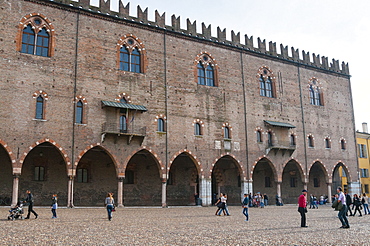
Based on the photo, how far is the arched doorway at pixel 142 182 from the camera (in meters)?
28.2

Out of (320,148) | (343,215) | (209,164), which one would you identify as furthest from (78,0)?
(320,148)

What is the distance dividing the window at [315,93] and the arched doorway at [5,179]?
2521 cm

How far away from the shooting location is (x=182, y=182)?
30.7 m

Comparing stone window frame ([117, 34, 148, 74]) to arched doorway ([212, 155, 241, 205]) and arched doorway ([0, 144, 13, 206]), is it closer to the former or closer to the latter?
arched doorway ([0, 144, 13, 206])

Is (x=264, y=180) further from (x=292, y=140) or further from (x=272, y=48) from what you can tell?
(x=272, y=48)

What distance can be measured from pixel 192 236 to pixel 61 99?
1568cm

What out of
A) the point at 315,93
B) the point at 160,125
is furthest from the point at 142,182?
the point at 315,93

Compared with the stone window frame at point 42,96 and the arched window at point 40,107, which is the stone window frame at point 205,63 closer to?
the stone window frame at point 42,96

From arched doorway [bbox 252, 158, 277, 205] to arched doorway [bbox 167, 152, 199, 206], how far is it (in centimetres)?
610

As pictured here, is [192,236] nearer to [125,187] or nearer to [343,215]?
[343,215]

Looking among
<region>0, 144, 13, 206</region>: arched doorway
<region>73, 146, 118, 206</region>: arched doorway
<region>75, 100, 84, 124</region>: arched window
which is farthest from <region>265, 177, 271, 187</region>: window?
<region>0, 144, 13, 206</region>: arched doorway

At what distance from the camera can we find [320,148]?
113ft

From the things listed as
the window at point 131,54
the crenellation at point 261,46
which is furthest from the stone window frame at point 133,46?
the crenellation at point 261,46

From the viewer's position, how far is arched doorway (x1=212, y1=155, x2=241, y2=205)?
32.8m
